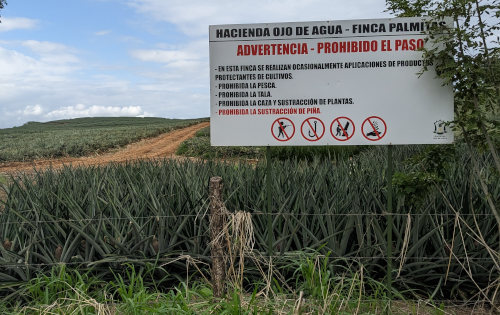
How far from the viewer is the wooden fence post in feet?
10.7

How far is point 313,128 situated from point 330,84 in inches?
13.3

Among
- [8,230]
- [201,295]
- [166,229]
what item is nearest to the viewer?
[201,295]

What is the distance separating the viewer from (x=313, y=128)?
357 cm

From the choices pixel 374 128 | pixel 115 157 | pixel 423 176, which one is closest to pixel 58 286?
pixel 374 128

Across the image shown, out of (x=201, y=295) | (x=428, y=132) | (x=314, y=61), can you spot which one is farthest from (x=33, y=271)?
(x=428, y=132)

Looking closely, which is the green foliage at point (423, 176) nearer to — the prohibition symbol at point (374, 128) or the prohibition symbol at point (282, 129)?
the prohibition symbol at point (374, 128)

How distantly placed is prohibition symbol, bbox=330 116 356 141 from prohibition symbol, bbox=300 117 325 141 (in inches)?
3.1

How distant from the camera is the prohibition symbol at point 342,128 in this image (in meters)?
3.54

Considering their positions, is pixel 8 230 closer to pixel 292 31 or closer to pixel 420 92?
pixel 292 31

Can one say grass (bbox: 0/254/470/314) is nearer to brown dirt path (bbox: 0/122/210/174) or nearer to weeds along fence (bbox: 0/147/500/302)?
weeds along fence (bbox: 0/147/500/302)

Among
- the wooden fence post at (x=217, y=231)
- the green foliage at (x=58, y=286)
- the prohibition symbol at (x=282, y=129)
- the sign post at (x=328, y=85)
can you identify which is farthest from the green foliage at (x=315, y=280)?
the green foliage at (x=58, y=286)

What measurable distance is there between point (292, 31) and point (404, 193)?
141 cm

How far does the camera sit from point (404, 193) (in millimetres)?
3479

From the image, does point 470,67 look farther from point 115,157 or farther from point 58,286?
point 115,157
